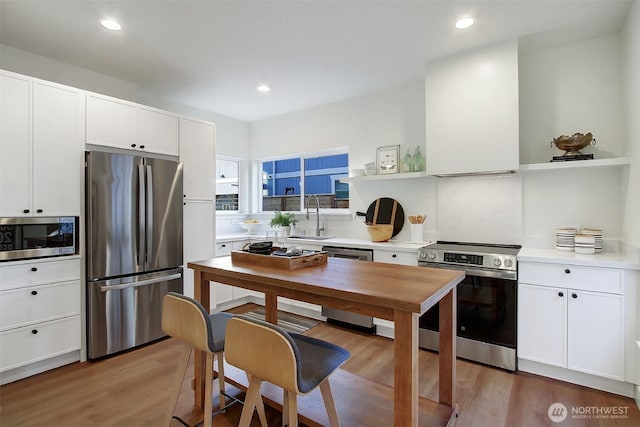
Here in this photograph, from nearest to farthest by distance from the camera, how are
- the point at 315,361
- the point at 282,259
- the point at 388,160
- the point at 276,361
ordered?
the point at 276,361
the point at 315,361
the point at 282,259
the point at 388,160

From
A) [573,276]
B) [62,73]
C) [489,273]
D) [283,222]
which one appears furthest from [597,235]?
[62,73]

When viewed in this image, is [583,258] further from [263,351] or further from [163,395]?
[163,395]

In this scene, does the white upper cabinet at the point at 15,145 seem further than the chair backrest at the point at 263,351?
Yes

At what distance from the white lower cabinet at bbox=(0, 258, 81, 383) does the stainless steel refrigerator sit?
0.13m

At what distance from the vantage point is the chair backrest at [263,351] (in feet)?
3.77

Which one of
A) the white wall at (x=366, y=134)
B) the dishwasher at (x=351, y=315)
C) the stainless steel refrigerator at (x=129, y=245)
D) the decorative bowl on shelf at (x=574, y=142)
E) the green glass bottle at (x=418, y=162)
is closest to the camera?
the decorative bowl on shelf at (x=574, y=142)

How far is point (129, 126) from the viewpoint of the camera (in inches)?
118

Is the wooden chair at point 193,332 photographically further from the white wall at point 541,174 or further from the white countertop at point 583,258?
the white wall at point 541,174

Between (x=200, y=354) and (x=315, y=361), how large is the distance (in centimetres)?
100

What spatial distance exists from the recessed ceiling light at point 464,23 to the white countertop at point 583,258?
182 centimetres

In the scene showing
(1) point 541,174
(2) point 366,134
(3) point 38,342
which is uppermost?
(2) point 366,134

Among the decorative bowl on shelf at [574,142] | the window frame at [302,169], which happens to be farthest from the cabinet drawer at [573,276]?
the window frame at [302,169]

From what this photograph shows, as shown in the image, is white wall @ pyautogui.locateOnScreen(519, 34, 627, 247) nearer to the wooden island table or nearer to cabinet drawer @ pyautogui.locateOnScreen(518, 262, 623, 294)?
cabinet drawer @ pyautogui.locateOnScreen(518, 262, 623, 294)

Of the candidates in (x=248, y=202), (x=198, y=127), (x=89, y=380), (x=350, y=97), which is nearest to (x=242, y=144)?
(x=248, y=202)
